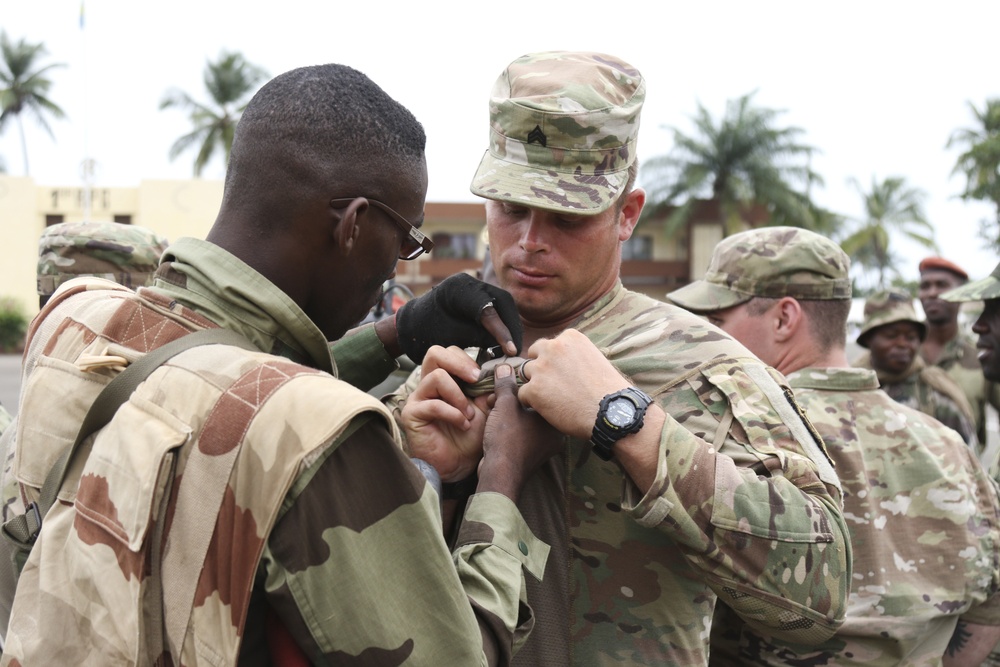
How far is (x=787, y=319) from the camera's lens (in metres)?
3.85

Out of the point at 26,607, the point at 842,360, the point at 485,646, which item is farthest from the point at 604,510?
the point at 842,360

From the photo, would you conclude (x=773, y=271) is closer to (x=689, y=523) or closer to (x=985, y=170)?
(x=689, y=523)

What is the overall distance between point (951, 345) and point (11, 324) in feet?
118

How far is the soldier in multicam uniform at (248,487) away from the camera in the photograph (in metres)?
1.52

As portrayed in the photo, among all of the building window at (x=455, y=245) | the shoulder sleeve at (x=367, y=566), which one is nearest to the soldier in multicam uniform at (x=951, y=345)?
the shoulder sleeve at (x=367, y=566)

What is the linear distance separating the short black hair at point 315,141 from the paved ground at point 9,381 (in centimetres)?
1478

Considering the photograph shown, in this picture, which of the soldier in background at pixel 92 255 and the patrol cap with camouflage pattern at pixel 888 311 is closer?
the soldier in background at pixel 92 255

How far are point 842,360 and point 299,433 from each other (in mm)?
2876

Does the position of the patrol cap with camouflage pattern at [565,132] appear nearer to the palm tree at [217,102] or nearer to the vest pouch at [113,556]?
the vest pouch at [113,556]

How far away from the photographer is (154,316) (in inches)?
70.5

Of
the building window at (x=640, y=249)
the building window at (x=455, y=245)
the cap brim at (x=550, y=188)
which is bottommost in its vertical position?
the building window at (x=455, y=245)

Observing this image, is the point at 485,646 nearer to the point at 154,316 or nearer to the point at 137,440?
the point at 137,440

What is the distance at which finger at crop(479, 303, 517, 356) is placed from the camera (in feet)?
7.83

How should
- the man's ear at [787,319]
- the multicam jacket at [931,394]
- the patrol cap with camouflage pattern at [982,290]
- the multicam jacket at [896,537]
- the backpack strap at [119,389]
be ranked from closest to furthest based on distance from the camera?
the backpack strap at [119,389] → the multicam jacket at [896,537] → the man's ear at [787,319] → the patrol cap with camouflage pattern at [982,290] → the multicam jacket at [931,394]
